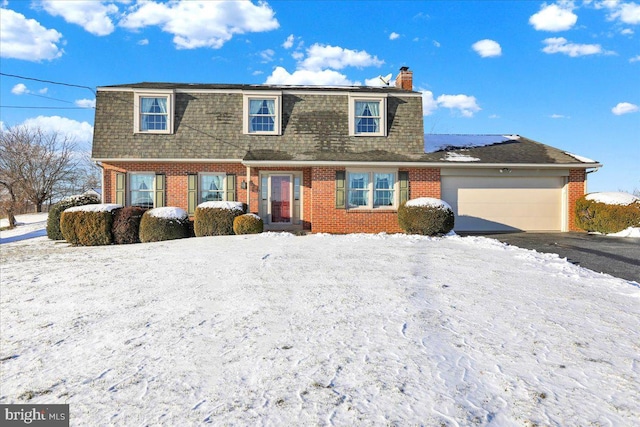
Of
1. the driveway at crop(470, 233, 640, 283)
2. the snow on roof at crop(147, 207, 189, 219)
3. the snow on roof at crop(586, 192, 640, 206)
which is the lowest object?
the driveway at crop(470, 233, 640, 283)

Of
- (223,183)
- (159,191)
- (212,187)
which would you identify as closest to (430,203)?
(223,183)

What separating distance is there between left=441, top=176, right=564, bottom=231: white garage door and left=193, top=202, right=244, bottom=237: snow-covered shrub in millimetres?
8327

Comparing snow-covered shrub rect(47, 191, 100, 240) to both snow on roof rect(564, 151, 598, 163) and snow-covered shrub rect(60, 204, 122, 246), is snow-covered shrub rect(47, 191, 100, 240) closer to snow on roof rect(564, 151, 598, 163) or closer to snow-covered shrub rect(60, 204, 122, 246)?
snow-covered shrub rect(60, 204, 122, 246)

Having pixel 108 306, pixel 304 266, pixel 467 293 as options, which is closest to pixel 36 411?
pixel 108 306

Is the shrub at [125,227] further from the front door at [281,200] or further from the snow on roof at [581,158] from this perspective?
the snow on roof at [581,158]

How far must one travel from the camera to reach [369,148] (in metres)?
13.9

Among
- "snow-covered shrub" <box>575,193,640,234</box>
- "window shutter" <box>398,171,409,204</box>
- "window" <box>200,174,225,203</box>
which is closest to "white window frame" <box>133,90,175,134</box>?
"window" <box>200,174,225,203</box>

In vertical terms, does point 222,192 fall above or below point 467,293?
above

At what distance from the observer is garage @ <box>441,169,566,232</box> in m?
14.1

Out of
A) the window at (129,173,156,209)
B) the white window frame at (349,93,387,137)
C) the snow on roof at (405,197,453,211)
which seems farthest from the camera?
the white window frame at (349,93,387,137)

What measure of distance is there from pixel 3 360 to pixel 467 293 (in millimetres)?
5778

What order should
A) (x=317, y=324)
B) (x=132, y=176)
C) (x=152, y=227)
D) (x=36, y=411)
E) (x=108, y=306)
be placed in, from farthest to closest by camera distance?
(x=132, y=176) < (x=152, y=227) < (x=108, y=306) < (x=317, y=324) < (x=36, y=411)

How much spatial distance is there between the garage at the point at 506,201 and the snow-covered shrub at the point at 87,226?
11.9 m

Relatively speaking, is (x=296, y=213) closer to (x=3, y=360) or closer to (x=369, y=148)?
(x=369, y=148)
